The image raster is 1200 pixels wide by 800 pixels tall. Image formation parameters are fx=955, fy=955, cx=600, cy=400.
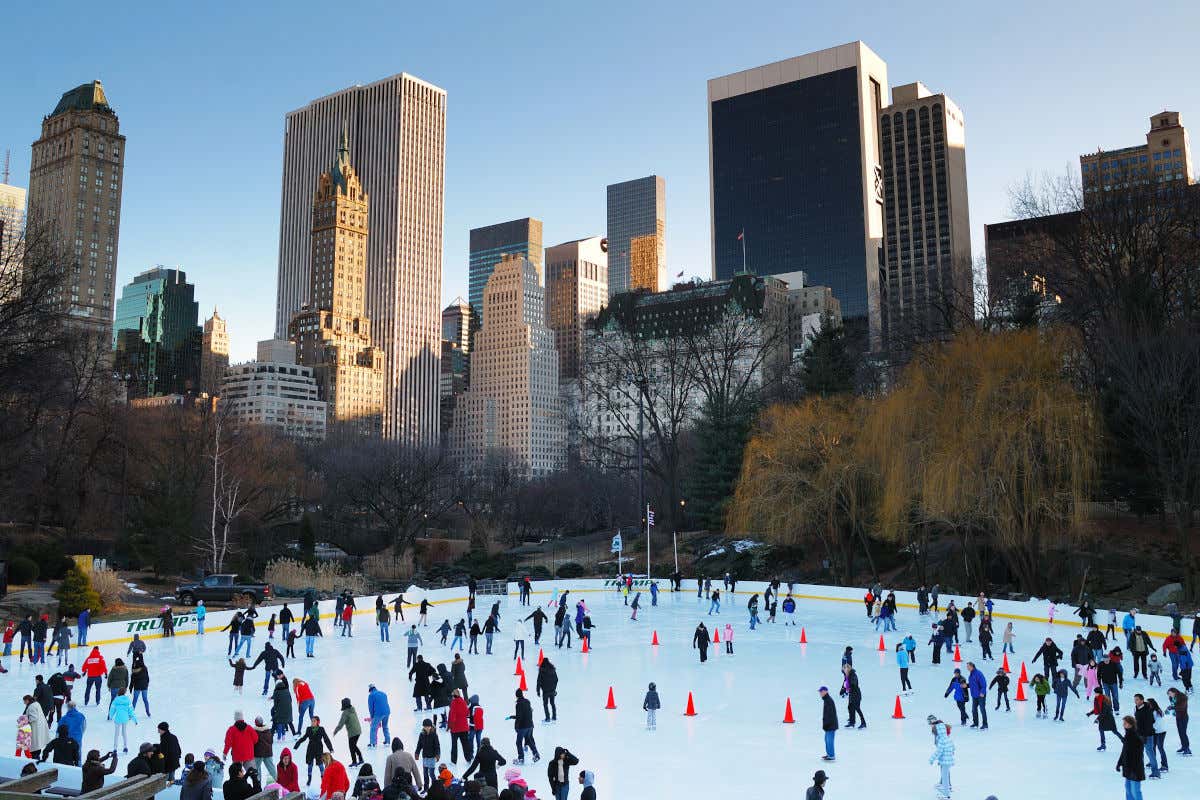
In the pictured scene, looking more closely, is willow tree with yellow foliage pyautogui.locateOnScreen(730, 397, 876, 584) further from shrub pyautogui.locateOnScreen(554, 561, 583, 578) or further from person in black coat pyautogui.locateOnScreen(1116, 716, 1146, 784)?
person in black coat pyautogui.locateOnScreen(1116, 716, 1146, 784)

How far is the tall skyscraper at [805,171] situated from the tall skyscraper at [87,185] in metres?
118

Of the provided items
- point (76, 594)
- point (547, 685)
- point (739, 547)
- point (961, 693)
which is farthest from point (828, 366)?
point (547, 685)

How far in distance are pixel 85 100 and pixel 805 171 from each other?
5688 inches

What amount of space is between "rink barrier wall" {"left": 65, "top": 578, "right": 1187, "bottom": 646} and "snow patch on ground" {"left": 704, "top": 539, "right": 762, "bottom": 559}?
618 centimetres

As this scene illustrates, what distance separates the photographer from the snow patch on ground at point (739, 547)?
165 feet

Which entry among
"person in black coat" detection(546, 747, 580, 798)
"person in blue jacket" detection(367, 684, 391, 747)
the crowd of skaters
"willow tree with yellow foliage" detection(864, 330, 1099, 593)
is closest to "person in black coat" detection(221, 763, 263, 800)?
the crowd of skaters

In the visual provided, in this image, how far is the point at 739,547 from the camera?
50.8 m

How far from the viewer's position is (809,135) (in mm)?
188375

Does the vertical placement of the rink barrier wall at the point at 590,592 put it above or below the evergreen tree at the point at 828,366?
below

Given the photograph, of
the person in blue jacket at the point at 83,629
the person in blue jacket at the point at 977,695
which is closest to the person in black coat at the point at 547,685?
the person in blue jacket at the point at 977,695

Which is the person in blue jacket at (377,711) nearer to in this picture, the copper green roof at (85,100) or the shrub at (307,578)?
the shrub at (307,578)

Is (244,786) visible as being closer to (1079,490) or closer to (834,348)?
(1079,490)

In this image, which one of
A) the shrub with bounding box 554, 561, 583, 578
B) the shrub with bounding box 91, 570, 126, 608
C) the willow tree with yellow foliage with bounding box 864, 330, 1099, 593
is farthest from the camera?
the shrub with bounding box 554, 561, 583, 578

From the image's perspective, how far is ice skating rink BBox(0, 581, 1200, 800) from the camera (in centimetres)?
1317
